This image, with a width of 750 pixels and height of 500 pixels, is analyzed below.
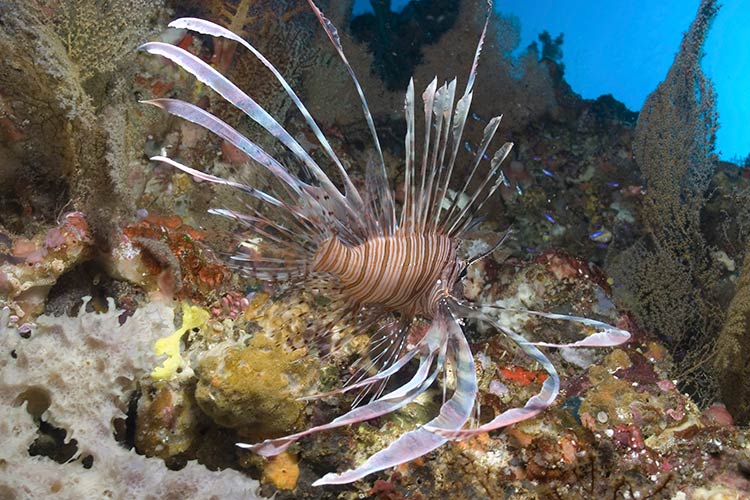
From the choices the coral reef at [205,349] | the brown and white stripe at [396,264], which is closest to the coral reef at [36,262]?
the coral reef at [205,349]

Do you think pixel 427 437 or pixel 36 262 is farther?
pixel 36 262

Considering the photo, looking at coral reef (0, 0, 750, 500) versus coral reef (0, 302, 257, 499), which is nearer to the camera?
coral reef (0, 302, 257, 499)

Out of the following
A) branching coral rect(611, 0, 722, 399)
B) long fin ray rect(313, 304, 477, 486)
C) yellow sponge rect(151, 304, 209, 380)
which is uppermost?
branching coral rect(611, 0, 722, 399)

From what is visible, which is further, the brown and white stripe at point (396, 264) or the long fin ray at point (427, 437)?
the brown and white stripe at point (396, 264)

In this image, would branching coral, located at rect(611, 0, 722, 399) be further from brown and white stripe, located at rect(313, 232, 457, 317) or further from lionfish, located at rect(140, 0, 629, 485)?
brown and white stripe, located at rect(313, 232, 457, 317)

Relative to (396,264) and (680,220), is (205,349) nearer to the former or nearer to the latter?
(396,264)

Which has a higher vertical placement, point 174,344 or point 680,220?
point 680,220

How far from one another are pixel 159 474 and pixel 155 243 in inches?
43.8

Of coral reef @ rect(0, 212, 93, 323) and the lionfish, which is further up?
the lionfish

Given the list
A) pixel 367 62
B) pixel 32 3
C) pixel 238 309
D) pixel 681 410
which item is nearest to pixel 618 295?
pixel 681 410

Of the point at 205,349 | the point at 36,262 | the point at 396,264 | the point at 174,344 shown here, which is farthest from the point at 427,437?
the point at 36,262

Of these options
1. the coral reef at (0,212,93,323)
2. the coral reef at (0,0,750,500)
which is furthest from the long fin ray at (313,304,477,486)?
the coral reef at (0,212,93,323)

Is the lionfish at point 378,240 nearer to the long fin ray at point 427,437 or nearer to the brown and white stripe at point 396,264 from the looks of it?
the brown and white stripe at point 396,264

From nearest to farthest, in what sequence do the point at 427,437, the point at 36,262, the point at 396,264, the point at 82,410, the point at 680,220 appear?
the point at 427,437 < the point at 82,410 < the point at 396,264 < the point at 36,262 < the point at 680,220
